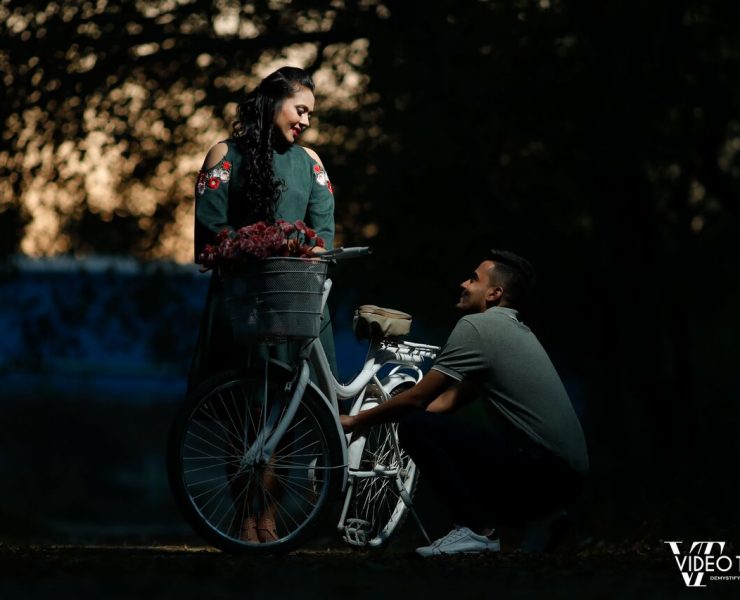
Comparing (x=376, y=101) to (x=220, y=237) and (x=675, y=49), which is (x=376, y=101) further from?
(x=220, y=237)

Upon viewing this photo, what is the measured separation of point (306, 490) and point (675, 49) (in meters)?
7.91

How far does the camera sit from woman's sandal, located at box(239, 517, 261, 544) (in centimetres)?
574

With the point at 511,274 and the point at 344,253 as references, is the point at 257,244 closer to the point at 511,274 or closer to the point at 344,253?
the point at 344,253

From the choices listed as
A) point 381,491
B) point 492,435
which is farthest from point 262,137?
point 381,491

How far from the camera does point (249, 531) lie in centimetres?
575

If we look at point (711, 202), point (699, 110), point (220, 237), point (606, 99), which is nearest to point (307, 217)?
point (220, 237)

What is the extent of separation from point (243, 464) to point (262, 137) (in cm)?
137

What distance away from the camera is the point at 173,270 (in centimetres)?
1381

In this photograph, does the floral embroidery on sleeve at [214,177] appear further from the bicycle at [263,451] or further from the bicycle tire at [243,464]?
the bicycle tire at [243,464]

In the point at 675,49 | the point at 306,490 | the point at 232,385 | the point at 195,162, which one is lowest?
the point at 306,490

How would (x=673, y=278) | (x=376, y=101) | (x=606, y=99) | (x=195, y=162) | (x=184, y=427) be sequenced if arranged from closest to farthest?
(x=184, y=427) → (x=606, y=99) → (x=376, y=101) → (x=195, y=162) → (x=673, y=278)

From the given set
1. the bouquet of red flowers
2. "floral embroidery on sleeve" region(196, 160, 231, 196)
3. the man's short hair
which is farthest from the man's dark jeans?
"floral embroidery on sleeve" region(196, 160, 231, 196)

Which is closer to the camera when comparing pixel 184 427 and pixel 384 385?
pixel 184 427
